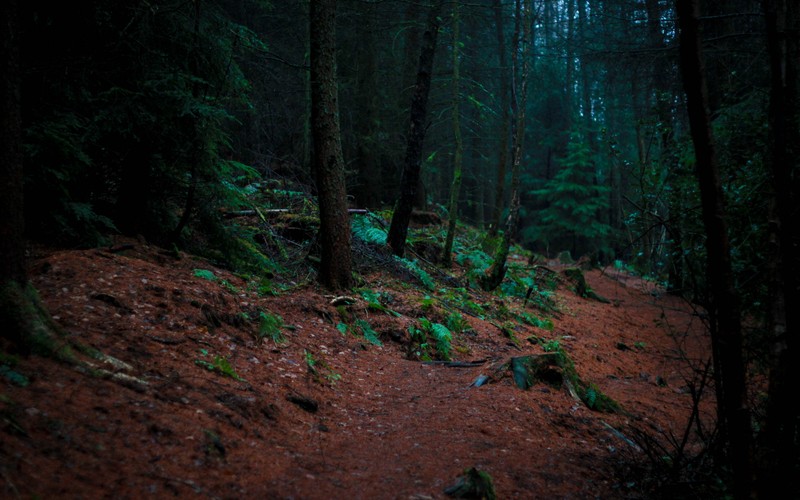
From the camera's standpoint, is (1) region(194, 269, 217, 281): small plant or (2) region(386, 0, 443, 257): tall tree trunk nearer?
(1) region(194, 269, 217, 281): small plant

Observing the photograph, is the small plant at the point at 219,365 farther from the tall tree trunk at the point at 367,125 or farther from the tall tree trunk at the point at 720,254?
the tall tree trunk at the point at 367,125

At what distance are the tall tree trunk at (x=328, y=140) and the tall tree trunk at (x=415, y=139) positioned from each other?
12.3ft

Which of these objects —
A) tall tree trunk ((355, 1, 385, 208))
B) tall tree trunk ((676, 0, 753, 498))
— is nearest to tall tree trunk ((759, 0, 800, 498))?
tall tree trunk ((676, 0, 753, 498))

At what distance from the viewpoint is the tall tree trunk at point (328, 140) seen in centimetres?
740

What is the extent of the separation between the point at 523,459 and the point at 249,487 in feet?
7.85

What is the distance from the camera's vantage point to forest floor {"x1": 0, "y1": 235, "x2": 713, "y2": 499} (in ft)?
9.61

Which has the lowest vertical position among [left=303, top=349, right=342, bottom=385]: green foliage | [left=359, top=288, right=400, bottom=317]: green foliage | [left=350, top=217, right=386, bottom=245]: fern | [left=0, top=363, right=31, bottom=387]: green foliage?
[left=303, top=349, right=342, bottom=385]: green foliage

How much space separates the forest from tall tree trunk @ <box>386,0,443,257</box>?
45 mm

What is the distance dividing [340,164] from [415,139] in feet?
14.5

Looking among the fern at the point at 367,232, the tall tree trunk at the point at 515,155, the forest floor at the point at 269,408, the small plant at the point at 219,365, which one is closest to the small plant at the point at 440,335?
the forest floor at the point at 269,408

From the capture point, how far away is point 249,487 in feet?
10.3

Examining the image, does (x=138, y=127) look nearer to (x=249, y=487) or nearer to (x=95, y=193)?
(x=95, y=193)

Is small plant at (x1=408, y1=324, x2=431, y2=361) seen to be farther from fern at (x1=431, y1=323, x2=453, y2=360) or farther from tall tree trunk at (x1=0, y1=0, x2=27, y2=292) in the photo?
tall tree trunk at (x1=0, y1=0, x2=27, y2=292)

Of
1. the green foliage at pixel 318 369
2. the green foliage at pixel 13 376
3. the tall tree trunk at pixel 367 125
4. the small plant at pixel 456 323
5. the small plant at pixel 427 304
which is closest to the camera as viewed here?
the green foliage at pixel 13 376
